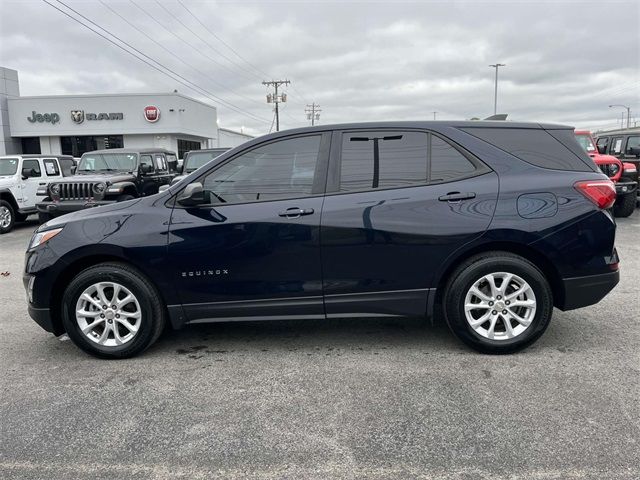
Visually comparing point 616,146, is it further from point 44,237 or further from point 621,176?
point 44,237

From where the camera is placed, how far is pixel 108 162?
11.7m

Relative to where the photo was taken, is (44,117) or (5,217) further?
(44,117)

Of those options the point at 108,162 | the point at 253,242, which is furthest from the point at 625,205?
the point at 108,162

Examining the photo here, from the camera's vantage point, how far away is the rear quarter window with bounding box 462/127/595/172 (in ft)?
13.1

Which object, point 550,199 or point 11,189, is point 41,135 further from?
point 550,199

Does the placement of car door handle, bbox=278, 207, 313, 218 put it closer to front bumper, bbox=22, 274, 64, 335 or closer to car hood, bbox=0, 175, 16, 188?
front bumper, bbox=22, 274, 64, 335

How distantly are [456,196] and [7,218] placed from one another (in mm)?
11983

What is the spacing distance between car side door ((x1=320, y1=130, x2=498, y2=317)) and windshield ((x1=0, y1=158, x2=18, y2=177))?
454 inches

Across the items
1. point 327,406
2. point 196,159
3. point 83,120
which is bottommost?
point 327,406

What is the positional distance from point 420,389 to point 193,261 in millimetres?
1931

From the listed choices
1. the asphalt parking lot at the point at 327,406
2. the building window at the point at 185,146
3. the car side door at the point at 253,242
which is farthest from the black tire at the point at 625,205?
the building window at the point at 185,146

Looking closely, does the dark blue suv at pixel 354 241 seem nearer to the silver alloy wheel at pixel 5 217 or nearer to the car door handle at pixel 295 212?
the car door handle at pixel 295 212

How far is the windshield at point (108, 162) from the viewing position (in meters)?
11.7

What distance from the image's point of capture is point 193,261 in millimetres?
3939
